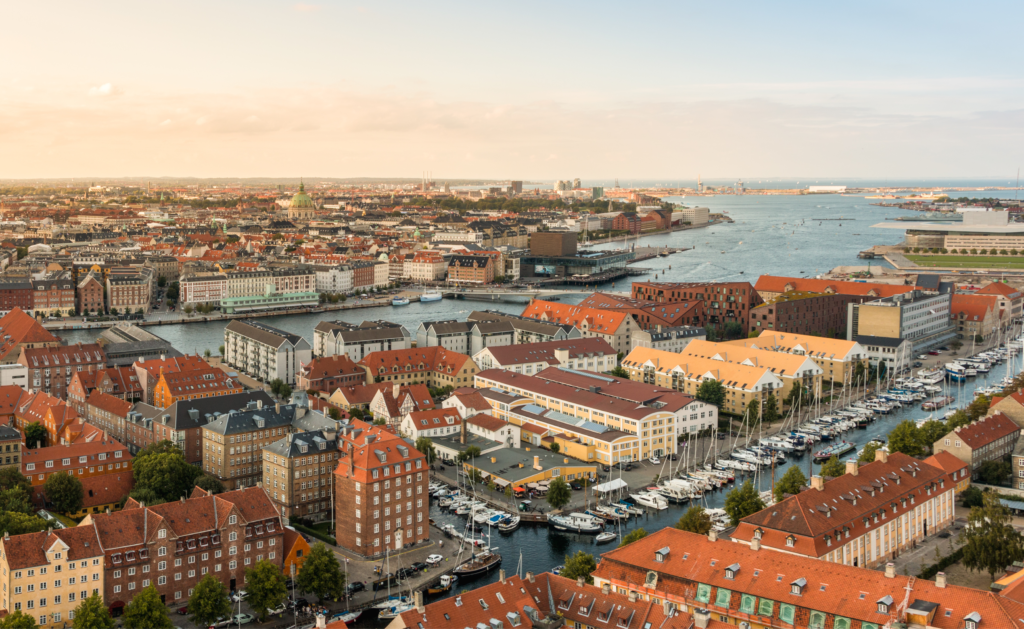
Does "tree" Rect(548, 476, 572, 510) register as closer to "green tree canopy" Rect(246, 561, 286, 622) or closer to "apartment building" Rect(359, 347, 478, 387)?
"green tree canopy" Rect(246, 561, 286, 622)

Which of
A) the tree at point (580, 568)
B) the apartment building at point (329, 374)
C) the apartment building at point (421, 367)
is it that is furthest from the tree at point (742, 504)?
the apartment building at point (329, 374)

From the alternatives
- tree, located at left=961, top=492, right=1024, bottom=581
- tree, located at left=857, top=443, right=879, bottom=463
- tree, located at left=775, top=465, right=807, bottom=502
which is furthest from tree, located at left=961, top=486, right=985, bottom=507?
tree, located at left=775, top=465, right=807, bottom=502

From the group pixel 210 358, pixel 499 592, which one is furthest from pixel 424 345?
pixel 499 592

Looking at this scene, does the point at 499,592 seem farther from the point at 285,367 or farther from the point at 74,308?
the point at 74,308

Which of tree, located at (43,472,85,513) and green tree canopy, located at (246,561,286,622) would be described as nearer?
green tree canopy, located at (246,561,286,622)

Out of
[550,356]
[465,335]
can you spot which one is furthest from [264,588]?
[465,335]
